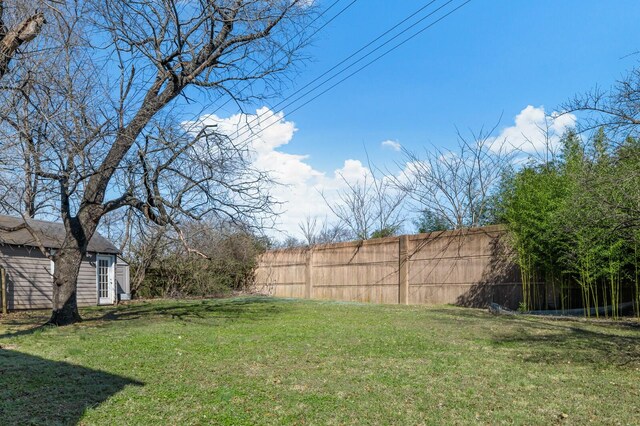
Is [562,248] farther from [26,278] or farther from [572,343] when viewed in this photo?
[26,278]

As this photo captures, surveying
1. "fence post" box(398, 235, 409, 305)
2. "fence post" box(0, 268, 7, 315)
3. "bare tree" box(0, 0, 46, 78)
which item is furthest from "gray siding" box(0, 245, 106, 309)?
"fence post" box(398, 235, 409, 305)

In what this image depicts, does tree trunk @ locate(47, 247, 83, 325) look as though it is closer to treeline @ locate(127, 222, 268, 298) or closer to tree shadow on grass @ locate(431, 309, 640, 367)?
tree shadow on grass @ locate(431, 309, 640, 367)

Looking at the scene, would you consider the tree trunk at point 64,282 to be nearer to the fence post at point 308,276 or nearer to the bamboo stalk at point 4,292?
the bamboo stalk at point 4,292

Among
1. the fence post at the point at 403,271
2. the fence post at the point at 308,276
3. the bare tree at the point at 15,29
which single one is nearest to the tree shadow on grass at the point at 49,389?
the bare tree at the point at 15,29

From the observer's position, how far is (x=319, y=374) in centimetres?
598

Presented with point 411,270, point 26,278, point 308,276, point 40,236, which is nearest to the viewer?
point 26,278

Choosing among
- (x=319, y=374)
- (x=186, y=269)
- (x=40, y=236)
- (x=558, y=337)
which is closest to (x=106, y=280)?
(x=40, y=236)

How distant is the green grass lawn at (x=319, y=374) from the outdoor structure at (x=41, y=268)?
6309 mm

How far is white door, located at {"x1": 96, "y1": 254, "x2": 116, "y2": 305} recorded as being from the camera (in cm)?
1855

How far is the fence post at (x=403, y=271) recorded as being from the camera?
17.2 metres

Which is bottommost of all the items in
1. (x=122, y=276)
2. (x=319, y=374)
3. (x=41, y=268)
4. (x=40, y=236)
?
(x=319, y=374)

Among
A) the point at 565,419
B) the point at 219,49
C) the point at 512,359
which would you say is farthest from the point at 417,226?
the point at 565,419

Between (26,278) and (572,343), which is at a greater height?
(26,278)

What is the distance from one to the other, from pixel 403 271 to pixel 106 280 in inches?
411
